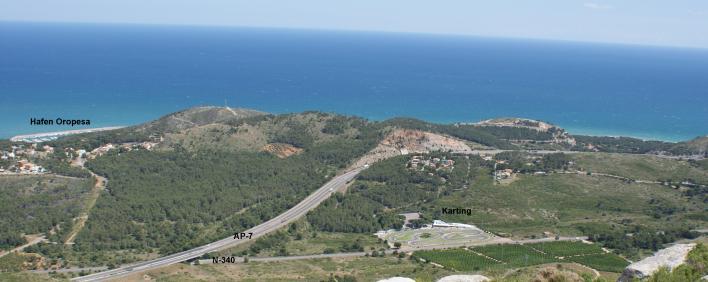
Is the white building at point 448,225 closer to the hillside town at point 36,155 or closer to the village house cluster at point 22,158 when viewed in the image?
the hillside town at point 36,155

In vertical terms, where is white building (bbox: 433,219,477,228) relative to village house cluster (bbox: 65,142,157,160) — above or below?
below

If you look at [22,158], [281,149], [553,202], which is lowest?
[553,202]

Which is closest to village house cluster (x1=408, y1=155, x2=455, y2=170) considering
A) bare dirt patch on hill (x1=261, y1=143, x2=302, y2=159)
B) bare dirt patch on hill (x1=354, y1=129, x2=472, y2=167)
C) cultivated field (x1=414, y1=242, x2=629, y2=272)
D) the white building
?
bare dirt patch on hill (x1=354, y1=129, x2=472, y2=167)

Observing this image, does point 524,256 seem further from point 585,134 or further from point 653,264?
point 585,134

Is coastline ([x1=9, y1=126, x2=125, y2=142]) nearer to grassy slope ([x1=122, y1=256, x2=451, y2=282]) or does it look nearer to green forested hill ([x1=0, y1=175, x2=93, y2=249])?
green forested hill ([x1=0, y1=175, x2=93, y2=249])

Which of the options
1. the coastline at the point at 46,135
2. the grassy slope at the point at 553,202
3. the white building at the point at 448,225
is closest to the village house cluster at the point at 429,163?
the grassy slope at the point at 553,202

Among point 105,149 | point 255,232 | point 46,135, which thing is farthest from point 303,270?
point 46,135
